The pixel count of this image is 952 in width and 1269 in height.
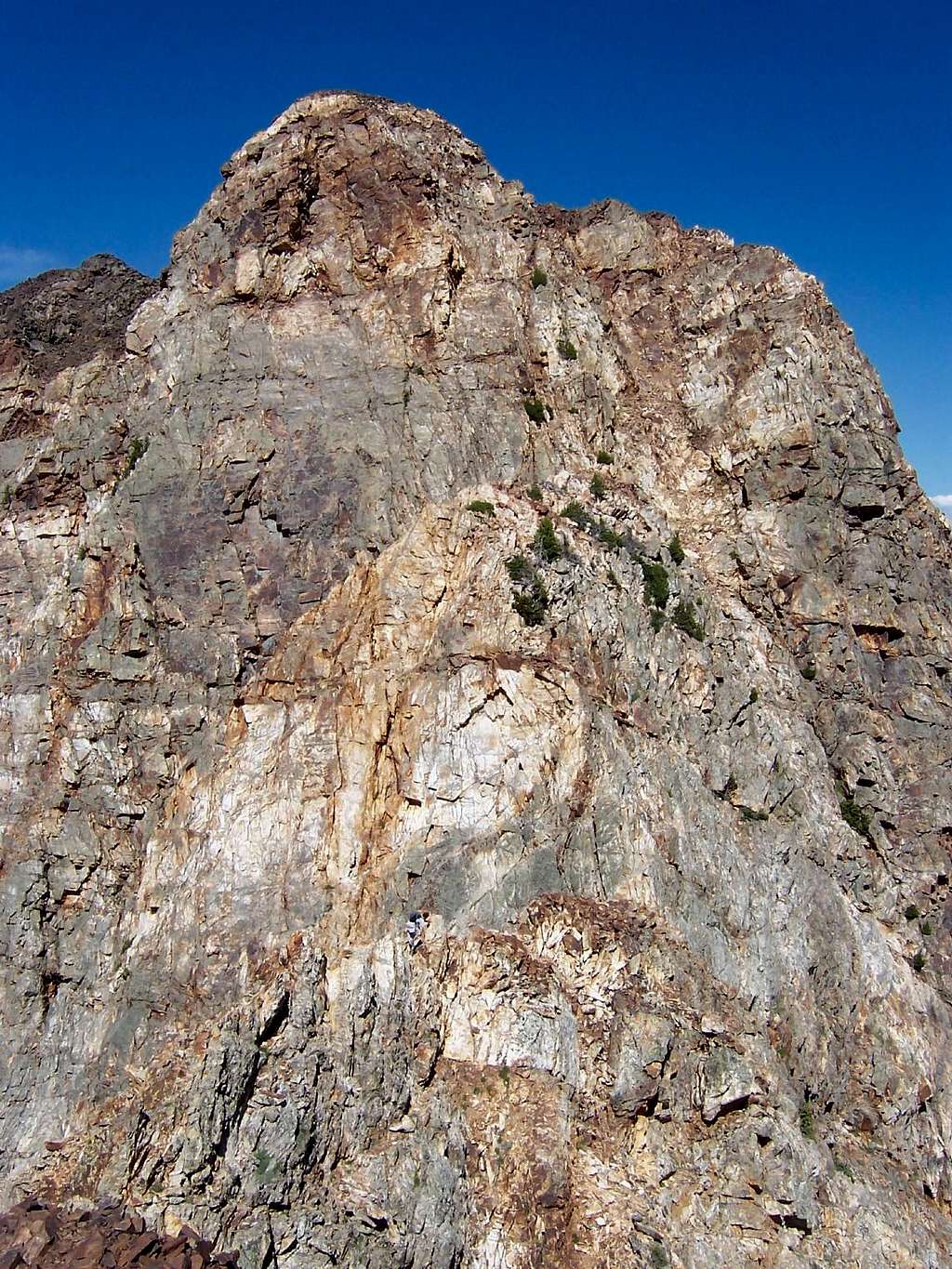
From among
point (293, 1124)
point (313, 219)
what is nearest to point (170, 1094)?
point (293, 1124)

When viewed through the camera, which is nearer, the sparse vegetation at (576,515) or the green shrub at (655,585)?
the sparse vegetation at (576,515)

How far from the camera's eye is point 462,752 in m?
24.0

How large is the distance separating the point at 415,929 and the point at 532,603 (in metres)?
9.08

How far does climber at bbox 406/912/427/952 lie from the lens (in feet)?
73.6

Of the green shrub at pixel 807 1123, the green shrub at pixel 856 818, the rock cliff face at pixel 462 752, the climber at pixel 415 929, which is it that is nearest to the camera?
the rock cliff face at pixel 462 752

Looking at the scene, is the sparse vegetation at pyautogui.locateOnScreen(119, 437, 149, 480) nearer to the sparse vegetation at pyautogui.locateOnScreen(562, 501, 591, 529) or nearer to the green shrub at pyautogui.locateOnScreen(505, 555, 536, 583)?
the green shrub at pyautogui.locateOnScreen(505, 555, 536, 583)

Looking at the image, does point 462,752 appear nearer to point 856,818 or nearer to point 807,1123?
point 807,1123

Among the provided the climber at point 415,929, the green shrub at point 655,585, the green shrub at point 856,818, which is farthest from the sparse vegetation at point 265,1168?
the green shrub at point 856,818

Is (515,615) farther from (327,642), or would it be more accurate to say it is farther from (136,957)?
(136,957)

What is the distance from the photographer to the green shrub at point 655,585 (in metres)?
29.5

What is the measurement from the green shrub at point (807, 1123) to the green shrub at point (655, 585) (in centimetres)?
1426

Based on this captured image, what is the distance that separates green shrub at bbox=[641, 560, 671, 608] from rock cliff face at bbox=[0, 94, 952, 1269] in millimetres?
248

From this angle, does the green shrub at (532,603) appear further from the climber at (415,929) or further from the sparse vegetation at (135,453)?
the sparse vegetation at (135,453)

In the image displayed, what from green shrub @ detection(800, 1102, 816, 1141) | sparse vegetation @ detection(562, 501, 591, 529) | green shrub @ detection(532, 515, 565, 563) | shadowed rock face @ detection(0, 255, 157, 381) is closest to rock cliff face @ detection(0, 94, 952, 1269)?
sparse vegetation @ detection(562, 501, 591, 529)
